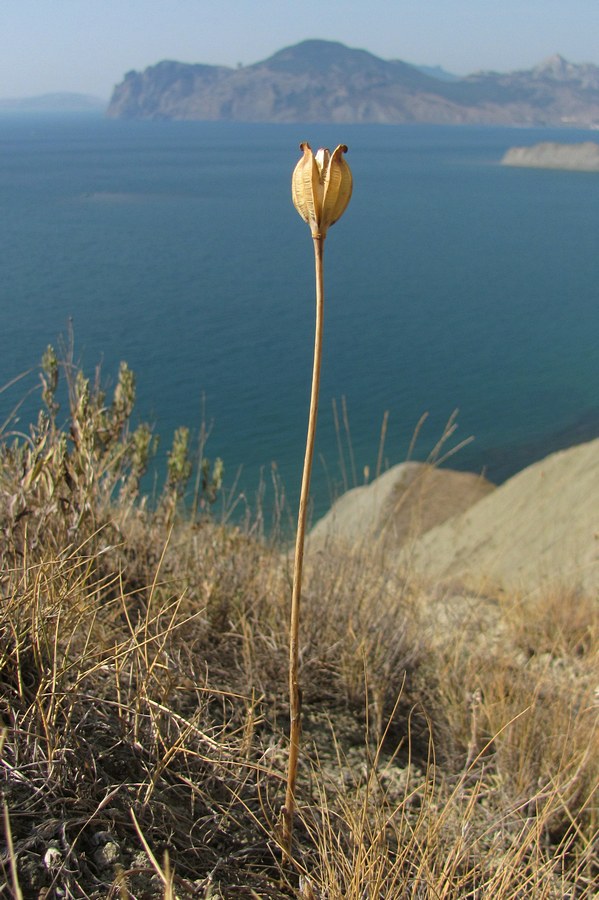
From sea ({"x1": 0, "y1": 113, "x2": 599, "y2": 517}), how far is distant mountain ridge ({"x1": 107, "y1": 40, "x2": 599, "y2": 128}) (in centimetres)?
11994

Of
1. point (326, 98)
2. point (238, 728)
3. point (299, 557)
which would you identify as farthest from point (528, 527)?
point (326, 98)

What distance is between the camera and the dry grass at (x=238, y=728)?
1.49 metres

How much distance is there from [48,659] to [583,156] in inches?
2807

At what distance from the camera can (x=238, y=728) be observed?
6.41 feet

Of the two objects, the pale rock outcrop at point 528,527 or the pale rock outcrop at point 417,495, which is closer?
A: the pale rock outcrop at point 528,527

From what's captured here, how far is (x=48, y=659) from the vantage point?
1.69m

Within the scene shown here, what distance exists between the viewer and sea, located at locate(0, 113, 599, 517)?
1323 cm

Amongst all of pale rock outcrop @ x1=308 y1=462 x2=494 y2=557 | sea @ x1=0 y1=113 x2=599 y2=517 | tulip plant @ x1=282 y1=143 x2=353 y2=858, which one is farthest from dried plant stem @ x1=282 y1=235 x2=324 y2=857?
pale rock outcrop @ x1=308 y1=462 x2=494 y2=557

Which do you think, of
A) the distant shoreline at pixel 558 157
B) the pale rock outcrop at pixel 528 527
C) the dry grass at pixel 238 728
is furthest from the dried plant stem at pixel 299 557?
the distant shoreline at pixel 558 157

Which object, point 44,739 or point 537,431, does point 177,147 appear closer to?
point 537,431

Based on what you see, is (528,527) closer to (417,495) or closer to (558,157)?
(417,495)

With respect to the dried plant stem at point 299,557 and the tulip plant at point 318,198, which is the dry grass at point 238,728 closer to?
the dried plant stem at point 299,557

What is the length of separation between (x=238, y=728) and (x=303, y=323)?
18.0 metres

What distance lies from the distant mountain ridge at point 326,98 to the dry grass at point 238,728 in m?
152
